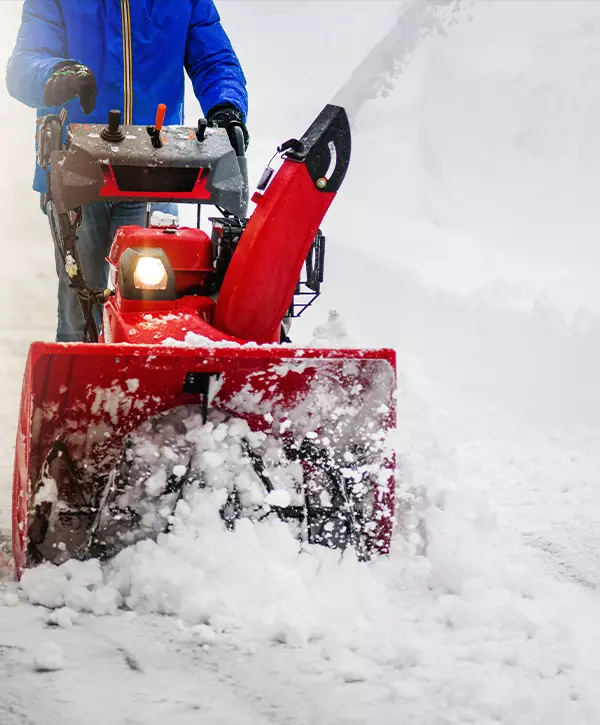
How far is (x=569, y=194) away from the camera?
28.3 feet

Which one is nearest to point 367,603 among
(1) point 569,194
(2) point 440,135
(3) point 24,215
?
(1) point 569,194

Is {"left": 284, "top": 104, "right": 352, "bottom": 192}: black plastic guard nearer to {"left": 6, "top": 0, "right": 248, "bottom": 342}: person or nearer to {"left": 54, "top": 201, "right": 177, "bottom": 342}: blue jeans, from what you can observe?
{"left": 6, "top": 0, "right": 248, "bottom": 342}: person

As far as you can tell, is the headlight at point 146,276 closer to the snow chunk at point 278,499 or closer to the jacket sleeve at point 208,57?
the snow chunk at point 278,499

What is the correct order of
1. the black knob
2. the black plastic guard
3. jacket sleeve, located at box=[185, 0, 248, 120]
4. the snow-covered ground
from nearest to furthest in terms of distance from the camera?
the snow-covered ground
the black plastic guard
the black knob
jacket sleeve, located at box=[185, 0, 248, 120]

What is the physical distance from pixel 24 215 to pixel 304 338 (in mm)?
4849

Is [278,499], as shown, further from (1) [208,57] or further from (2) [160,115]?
(1) [208,57]

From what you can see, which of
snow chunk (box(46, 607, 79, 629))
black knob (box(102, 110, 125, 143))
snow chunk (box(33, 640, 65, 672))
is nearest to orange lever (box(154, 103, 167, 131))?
black knob (box(102, 110, 125, 143))

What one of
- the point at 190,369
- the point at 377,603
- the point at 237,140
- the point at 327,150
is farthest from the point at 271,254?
the point at 377,603

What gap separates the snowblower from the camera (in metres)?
2.30

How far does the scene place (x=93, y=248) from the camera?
11.8 ft

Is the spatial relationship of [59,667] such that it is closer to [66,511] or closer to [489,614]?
[66,511]

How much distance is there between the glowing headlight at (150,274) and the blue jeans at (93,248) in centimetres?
93

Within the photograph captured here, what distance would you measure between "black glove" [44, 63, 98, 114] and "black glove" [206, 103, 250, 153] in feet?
1.53

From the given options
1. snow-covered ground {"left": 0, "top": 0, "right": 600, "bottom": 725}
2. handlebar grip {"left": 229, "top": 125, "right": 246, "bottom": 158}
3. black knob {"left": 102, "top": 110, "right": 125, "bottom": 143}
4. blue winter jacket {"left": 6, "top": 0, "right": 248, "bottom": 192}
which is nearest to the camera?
snow-covered ground {"left": 0, "top": 0, "right": 600, "bottom": 725}
